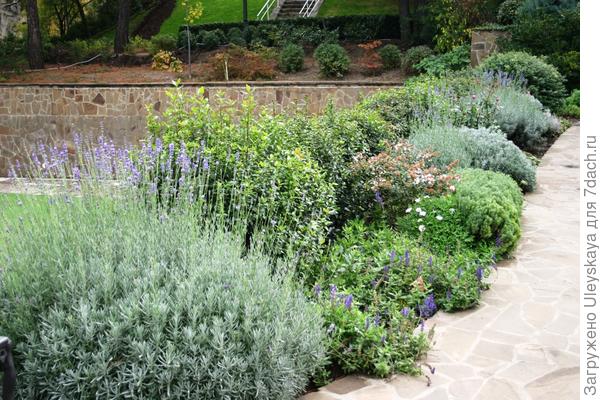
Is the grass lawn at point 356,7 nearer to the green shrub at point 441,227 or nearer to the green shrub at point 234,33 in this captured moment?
the green shrub at point 234,33

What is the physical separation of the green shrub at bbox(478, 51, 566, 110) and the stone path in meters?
6.13

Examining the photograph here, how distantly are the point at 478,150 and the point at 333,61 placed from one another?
10.9 meters

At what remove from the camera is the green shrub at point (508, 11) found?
1603cm

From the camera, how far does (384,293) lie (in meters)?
4.43

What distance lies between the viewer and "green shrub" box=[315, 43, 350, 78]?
17469 mm

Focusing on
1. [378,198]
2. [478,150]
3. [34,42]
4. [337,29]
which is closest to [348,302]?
[378,198]

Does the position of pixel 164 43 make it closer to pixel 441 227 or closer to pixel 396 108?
pixel 396 108

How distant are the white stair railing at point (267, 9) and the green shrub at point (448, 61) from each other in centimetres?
1225

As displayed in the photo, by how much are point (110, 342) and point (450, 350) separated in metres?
2.04

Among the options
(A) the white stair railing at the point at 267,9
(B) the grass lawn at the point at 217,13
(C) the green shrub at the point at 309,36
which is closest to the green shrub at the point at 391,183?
(C) the green shrub at the point at 309,36

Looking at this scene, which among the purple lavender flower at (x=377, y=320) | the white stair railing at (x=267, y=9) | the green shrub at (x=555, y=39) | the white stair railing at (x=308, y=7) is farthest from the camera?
the white stair railing at (x=267, y=9)

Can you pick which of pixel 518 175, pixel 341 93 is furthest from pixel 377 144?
pixel 341 93

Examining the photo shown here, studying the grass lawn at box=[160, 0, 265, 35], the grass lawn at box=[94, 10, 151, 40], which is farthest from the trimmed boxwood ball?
the grass lawn at box=[94, 10, 151, 40]

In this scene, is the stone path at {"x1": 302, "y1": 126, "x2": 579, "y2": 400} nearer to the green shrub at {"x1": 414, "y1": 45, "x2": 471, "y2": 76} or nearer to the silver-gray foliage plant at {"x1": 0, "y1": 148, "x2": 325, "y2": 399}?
the silver-gray foliage plant at {"x1": 0, "y1": 148, "x2": 325, "y2": 399}
